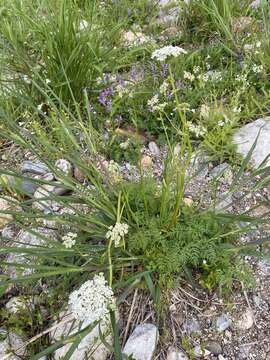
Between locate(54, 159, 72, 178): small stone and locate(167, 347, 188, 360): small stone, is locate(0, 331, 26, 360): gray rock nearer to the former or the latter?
locate(167, 347, 188, 360): small stone

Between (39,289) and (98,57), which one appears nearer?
Answer: (39,289)

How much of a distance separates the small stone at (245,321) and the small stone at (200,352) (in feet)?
0.64

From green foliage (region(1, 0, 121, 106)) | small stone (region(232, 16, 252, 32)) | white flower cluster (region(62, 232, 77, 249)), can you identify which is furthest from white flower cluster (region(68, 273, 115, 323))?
small stone (region(232, 16, 252, 32))

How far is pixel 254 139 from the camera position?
256 centimetres

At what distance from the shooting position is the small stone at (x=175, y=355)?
5.68ft

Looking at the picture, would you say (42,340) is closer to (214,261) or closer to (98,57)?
(214,261)

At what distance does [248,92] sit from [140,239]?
156 centimetres

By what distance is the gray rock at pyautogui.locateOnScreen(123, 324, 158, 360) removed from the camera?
169cm

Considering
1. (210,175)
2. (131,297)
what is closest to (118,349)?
(131,297)

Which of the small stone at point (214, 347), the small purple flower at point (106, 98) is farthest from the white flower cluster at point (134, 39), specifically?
the small stone at point (214, 347)

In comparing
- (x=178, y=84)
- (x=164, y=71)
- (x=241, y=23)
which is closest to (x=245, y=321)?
(x=178, y=84)

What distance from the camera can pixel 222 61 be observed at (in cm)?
315

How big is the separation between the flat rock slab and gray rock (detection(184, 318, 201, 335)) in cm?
109

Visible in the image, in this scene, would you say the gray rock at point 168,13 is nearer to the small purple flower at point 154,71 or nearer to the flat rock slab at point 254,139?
the small purple flower at point 154,71
